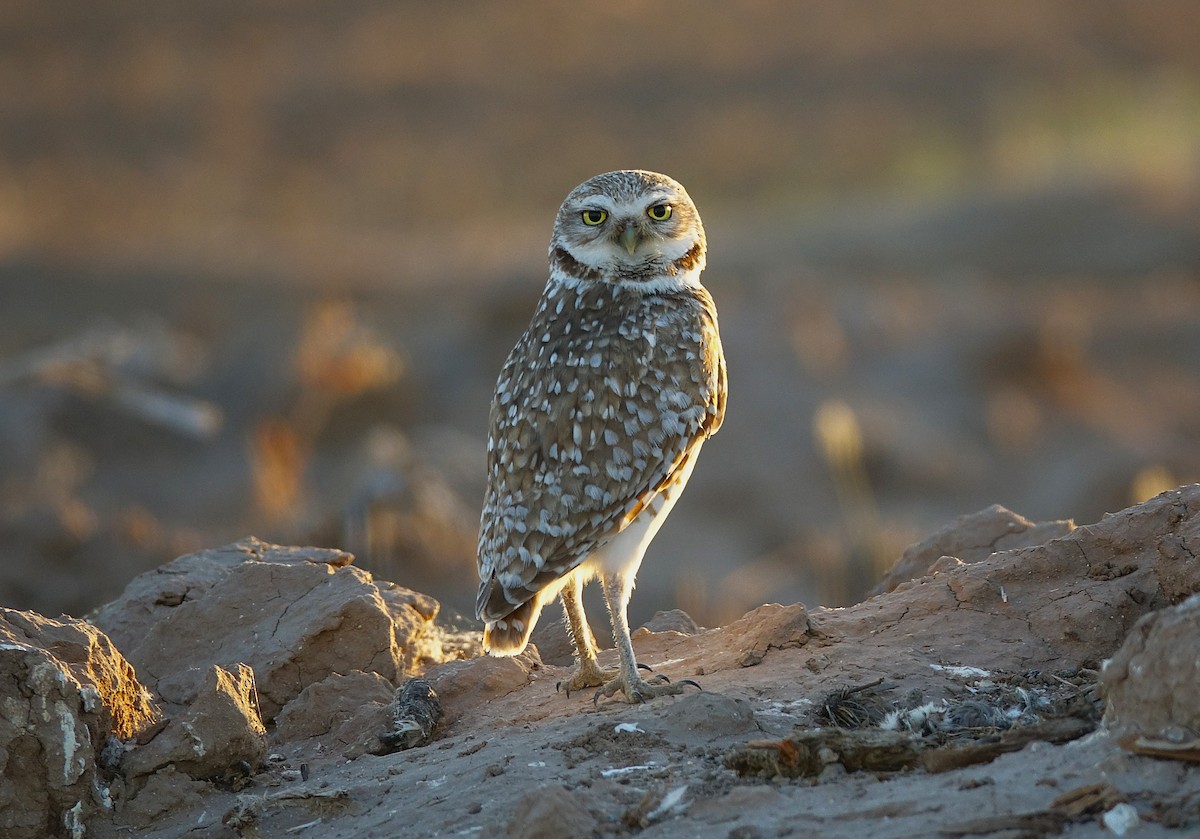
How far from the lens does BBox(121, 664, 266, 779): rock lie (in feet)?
16.9

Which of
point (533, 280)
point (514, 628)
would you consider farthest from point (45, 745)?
point (533, 280)

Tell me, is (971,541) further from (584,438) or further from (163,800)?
(163,800)

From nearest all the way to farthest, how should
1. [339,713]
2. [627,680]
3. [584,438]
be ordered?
[627,680], [584,438], [339,713]

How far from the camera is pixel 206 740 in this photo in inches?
204

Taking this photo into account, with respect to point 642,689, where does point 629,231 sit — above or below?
above

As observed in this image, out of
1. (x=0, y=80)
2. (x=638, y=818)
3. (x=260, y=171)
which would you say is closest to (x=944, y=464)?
(x=638, y=818)

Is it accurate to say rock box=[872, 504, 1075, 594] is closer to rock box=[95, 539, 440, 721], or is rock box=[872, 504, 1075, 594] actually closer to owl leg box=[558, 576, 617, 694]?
owl leg box=[558, 576, 617, 694]

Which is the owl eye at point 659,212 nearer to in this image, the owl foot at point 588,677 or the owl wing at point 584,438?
the owl wing at point 584,438

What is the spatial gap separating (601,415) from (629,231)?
2.80ft

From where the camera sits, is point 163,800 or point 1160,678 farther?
point 163,800

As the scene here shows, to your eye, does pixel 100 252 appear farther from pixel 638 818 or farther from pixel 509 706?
pixel 638 818

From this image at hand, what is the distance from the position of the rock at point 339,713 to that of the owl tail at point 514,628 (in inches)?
20.1

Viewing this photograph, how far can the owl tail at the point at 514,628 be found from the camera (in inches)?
224

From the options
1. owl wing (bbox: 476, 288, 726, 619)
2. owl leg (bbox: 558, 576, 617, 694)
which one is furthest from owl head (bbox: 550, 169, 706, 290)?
owl leg (bbox: 558, 576, 617, 694)
